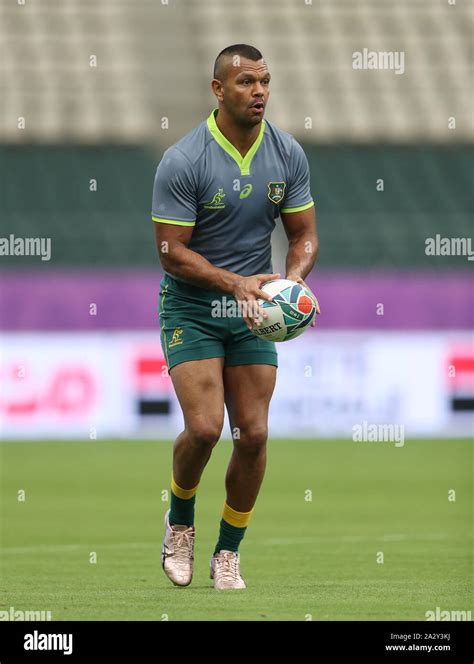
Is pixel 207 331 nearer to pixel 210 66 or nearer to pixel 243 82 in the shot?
pixel 243 82

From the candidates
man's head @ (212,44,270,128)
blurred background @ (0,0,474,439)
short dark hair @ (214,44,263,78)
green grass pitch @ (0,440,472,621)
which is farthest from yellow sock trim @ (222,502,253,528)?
blurred background @ (0,0,474,439)

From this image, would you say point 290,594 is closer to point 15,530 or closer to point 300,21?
point 15,530

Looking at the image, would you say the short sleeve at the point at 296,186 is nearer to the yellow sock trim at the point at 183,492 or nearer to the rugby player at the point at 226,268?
the rugby player at the point at 226,268

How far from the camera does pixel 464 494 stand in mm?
13789

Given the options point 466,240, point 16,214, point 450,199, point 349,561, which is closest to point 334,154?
point 450,199

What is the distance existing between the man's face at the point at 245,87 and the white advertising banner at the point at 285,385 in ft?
34.7

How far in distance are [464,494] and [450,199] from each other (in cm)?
987

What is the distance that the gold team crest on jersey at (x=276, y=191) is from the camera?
7.57 metres

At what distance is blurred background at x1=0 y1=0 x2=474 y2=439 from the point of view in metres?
18.3

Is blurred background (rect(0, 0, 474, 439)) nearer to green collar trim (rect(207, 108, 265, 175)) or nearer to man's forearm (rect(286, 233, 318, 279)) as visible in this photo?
man's forearm (rect(286, 233, 318, 279))

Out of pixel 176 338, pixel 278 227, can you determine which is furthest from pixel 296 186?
pixel 278 227

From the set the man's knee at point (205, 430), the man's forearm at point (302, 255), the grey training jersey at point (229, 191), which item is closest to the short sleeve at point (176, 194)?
the grey training jersey at point (229, 191)

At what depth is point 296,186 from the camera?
771 cm

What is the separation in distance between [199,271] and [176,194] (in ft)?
1.33
